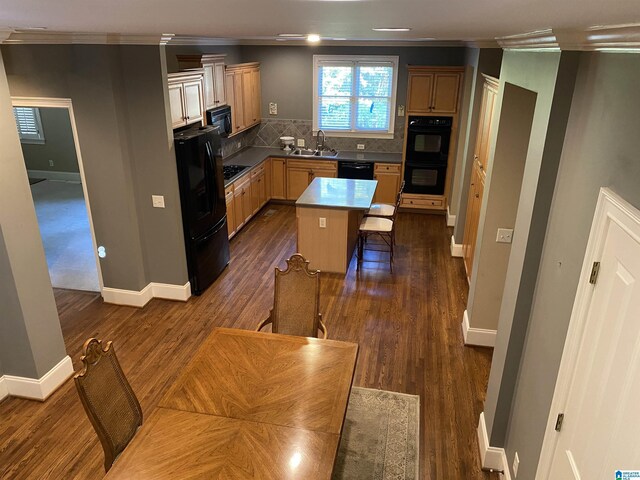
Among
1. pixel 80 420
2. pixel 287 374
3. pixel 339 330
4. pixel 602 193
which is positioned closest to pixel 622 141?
pixel 602 193

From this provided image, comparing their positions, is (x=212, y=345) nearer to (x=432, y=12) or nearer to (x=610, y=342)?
(x=610, y=342)

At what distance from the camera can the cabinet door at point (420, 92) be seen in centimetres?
691

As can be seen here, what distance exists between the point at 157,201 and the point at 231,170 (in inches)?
87.6

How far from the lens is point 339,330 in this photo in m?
4.50

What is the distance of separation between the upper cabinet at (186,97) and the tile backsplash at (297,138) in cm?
221

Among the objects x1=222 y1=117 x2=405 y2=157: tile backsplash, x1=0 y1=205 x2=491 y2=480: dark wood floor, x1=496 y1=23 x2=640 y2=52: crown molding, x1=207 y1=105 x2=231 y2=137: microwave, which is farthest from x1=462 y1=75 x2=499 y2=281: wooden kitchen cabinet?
x1=207 y1=105 x2=231 y2=137: microwave

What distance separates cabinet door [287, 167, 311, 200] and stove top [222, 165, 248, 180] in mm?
1099

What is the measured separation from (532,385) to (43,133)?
397 inches

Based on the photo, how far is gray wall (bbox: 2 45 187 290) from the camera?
4180 millimetres

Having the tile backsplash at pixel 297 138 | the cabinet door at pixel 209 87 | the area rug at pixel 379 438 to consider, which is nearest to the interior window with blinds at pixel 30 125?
the tile backsplash at pixel 297 138

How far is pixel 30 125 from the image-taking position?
942cm

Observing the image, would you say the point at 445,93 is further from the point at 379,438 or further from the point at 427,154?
the point at 379,438

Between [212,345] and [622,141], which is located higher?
[622,141]

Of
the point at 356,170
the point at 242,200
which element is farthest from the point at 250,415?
the point at 356,170
